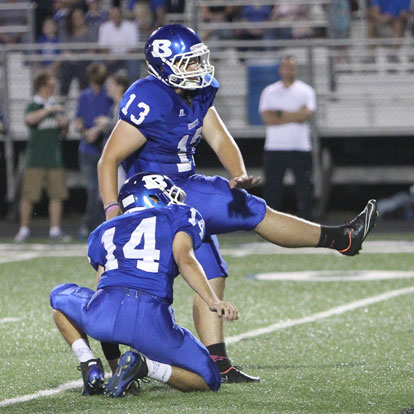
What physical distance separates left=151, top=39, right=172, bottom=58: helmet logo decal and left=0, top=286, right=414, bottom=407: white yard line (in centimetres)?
156

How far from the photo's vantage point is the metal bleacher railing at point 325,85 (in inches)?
554

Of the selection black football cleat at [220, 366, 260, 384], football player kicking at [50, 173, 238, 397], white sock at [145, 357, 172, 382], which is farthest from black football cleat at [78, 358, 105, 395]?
black football cleat at [220, 366, 260, 384]

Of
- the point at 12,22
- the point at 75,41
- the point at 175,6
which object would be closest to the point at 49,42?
the point at 75,41

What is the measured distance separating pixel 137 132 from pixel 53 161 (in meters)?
7.12

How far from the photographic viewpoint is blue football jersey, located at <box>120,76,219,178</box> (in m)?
5.08

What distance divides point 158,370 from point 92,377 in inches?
11.8

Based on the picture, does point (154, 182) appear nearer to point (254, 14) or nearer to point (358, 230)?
point (358, 230)

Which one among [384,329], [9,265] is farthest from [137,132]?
[9,265]

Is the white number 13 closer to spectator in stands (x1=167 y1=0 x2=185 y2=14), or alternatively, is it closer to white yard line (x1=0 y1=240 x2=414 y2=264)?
white yard line (x1=0 y1=240 x2=414 y2=264)

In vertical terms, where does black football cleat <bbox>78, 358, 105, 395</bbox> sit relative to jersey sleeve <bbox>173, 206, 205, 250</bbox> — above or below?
below

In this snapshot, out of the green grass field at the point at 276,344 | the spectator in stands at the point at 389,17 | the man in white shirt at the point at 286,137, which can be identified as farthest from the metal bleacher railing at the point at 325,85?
the green grass field at the point at 276,344

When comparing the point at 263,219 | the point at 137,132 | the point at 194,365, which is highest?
the point at 137,132

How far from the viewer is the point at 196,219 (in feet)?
15.0

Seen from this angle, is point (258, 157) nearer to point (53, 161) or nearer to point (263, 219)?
point (53, 161)
